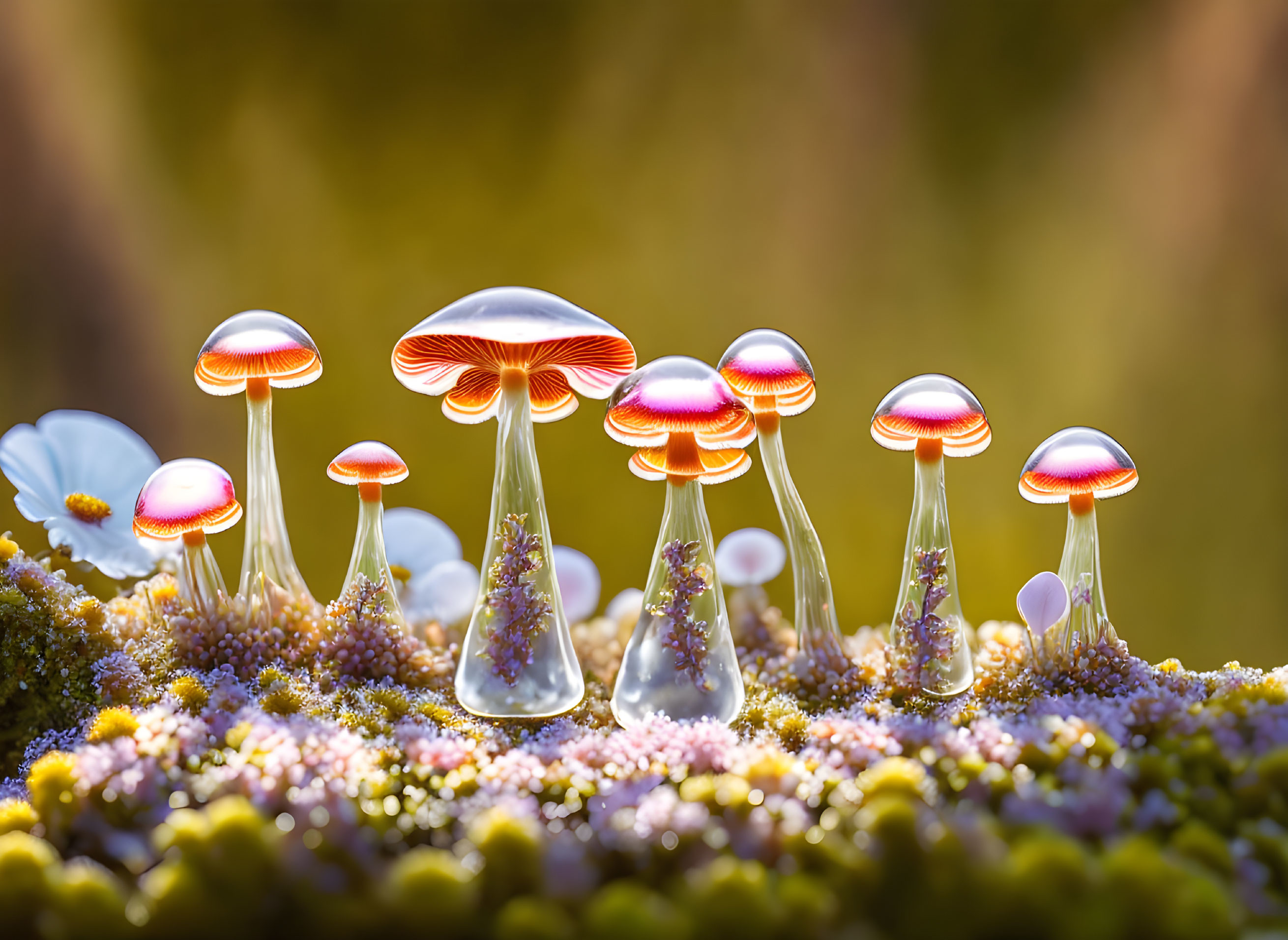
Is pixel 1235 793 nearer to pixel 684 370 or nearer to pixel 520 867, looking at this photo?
pixel 520 867

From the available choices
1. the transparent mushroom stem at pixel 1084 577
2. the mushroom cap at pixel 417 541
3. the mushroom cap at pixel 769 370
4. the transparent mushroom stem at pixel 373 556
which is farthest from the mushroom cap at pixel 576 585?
the transparent mushroom stem at pixel 1084 577

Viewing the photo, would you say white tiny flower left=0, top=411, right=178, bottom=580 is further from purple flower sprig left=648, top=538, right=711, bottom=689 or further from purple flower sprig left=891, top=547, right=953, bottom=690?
purple flower sprig left=891, top=547, right=953, bottom=690

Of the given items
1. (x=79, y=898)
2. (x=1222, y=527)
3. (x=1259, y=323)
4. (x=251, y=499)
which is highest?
(x=1259, y=323)

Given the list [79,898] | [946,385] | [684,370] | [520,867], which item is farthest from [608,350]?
[79,898]

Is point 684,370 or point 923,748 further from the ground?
point 684,370

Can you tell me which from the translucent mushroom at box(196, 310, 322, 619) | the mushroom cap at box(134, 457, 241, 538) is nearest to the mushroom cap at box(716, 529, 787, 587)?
the translucent mushroom at box(196, 310, 322, 619)

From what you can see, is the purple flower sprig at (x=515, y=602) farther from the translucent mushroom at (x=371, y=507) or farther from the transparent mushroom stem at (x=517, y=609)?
the translucent mushroom at (x=371, y=507)

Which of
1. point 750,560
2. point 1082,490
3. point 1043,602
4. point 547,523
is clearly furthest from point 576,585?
point 1082,490
